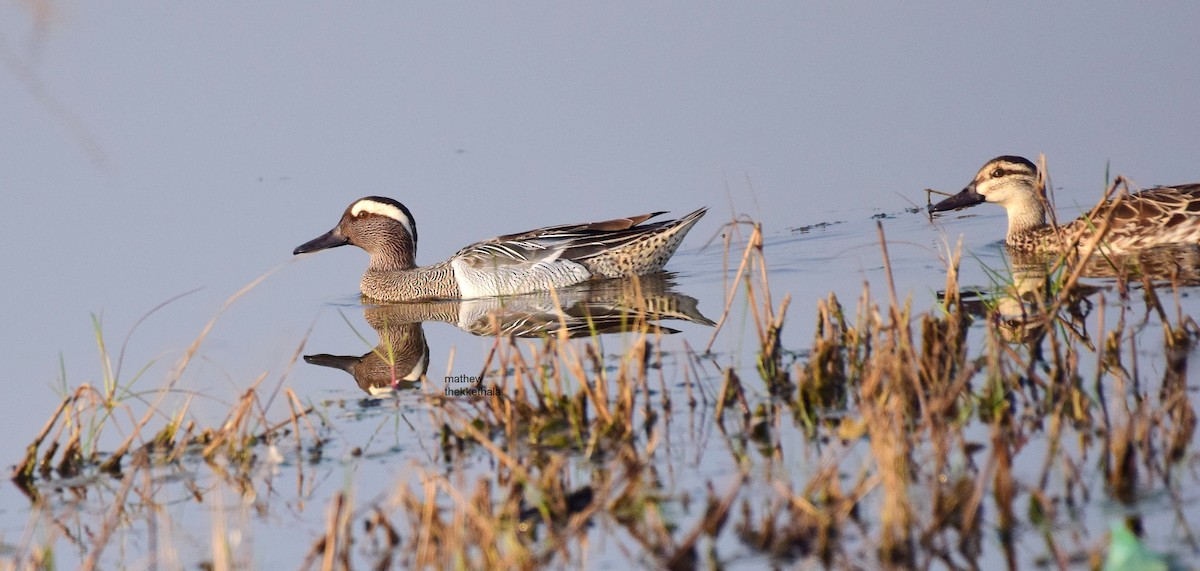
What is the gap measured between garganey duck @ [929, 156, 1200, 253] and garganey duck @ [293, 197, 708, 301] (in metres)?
1.96

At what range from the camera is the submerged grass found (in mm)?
3609

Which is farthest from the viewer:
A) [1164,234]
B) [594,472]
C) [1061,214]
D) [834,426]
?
[1061,214]

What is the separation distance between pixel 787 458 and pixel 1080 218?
5.63m

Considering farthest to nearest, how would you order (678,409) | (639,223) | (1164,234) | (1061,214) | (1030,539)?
(1061,214), (639,223), (1164,234), (678,409), (1030,539)

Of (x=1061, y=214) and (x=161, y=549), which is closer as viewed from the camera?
(x=161, y=549)

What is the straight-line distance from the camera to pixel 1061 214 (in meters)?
10.6

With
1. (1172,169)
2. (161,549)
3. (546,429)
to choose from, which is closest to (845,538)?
(546,429)

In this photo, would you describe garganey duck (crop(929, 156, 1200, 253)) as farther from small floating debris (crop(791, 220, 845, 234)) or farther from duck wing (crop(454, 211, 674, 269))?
duck wing (crop(454, 211, 674, 269))

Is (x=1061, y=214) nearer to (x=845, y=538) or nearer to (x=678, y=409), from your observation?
(x=678, y=409)

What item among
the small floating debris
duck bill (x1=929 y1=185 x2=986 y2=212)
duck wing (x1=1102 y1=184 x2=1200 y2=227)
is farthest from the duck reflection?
duck wing (x1=1102 y1=184 x2=1200 y2=227)

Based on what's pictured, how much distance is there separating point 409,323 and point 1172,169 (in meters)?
5.82

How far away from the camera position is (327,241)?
1050cm

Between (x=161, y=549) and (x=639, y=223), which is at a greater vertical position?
(x=639, y=223)

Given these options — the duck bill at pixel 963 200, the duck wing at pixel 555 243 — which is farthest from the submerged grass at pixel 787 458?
the duck bill at pixel 963 200
